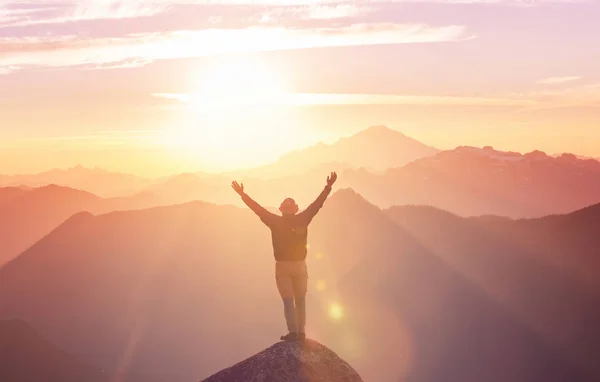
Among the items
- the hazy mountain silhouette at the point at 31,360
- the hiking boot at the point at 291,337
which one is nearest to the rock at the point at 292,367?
the hiking boot at the point at 291,337

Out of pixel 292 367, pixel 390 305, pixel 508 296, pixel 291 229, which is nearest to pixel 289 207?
pixel 291 229

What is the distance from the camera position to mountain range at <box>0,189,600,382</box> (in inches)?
5044

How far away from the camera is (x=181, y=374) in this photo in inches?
6132

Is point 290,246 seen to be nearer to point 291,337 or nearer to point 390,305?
point 291,337

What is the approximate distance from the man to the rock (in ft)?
1.86

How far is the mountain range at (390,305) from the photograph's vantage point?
128 m

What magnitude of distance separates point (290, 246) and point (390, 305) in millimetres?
152758

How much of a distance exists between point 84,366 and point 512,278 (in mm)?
102533

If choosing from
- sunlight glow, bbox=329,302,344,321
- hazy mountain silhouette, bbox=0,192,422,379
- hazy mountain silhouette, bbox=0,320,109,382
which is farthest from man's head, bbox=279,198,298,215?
sunlight glow, bbox=329,302,344,321

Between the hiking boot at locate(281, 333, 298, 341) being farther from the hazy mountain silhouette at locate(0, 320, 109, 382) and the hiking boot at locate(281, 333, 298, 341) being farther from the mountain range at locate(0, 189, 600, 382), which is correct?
the mountain range at locate(0, 189, 600, 382)

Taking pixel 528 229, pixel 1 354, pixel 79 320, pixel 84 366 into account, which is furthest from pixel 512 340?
pixel 79 320

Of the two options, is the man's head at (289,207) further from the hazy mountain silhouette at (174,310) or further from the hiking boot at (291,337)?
the hazy mountain silhouette at (174,310)

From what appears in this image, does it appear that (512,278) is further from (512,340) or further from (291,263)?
(291,263)

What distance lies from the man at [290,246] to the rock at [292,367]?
0.57 m
